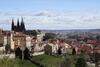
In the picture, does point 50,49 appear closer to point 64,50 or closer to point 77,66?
point 64,50

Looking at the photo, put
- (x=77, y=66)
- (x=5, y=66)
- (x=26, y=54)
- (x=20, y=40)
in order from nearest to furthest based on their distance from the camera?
(x=5, y=66) < (x=77, y=66) < (x=26, y=54) < (x=20, y=40)

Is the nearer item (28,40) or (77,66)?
(77,66)

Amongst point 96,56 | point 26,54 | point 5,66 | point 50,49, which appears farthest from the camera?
point 50,49

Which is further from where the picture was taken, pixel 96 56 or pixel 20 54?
pixel 96 56

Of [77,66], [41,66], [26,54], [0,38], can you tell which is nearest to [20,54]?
[26,54]

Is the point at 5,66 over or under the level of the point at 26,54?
over

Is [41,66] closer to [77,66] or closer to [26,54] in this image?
[77,66]

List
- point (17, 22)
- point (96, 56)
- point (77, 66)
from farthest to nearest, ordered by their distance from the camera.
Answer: point (17, 22)
point (96, 56)
point (77, 66)

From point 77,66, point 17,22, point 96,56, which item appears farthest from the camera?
point 17,22

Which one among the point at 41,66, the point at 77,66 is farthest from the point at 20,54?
the point at 77,66
